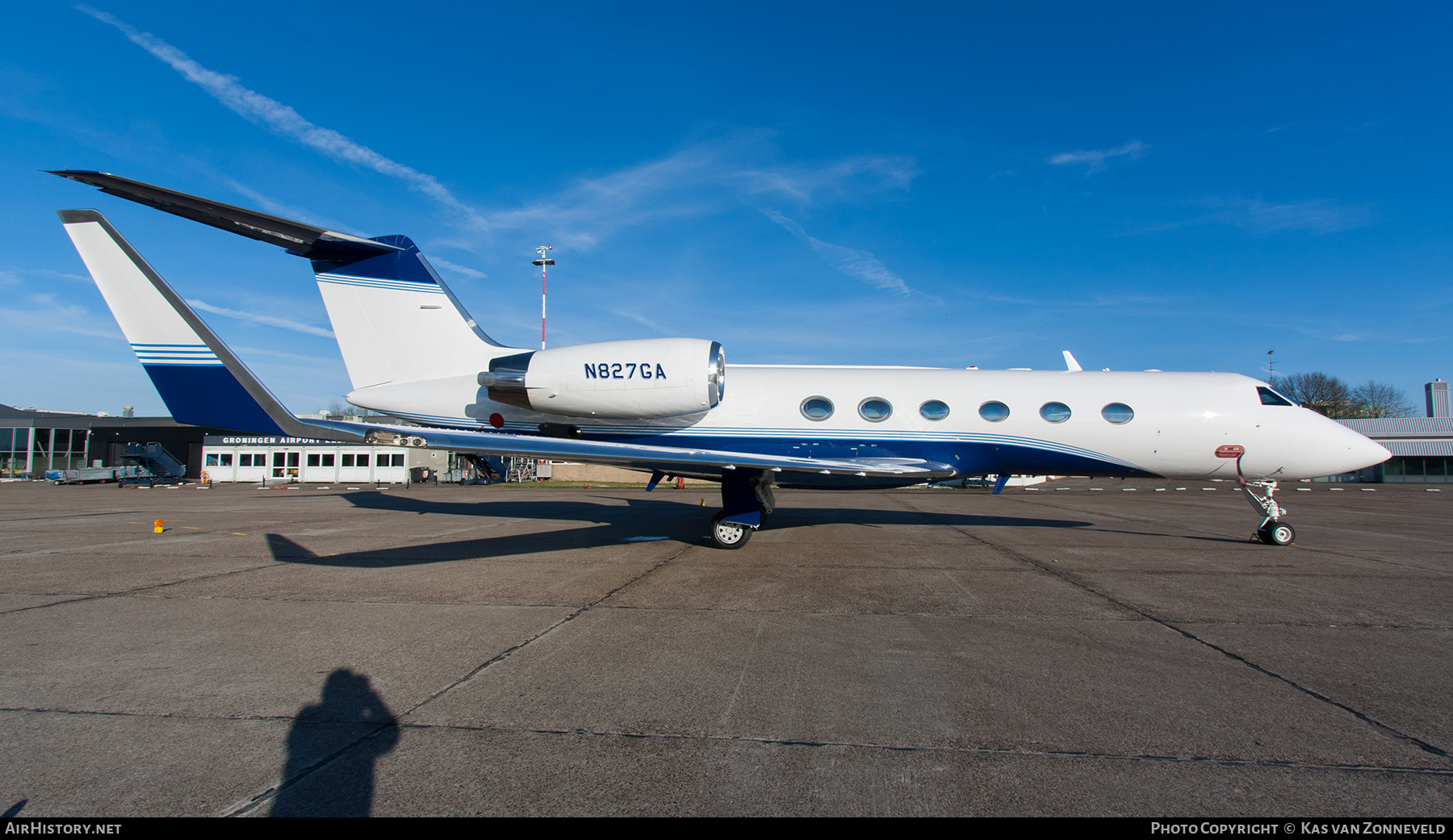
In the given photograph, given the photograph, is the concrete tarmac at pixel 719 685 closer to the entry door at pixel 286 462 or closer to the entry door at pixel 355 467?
the entry door at pixel 355 467

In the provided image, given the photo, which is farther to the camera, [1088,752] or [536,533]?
[536,533]

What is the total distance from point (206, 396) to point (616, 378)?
4.70 m

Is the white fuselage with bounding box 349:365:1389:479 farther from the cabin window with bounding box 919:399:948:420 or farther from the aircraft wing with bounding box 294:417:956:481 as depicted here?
the aircraft wing with bounding box 294:417:956:481

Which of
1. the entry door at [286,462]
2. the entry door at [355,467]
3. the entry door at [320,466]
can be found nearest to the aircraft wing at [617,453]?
the entry door at [355,467]

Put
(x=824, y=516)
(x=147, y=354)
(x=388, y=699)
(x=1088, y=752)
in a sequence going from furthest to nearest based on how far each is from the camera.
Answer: (x=824, y=516) → (x=147, y=354) → (x=388, y=699) → (x=1088, y=752)

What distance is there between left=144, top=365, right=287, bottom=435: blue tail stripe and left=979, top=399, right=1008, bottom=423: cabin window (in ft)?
31.4

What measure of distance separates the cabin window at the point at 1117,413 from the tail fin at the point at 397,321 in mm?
9664

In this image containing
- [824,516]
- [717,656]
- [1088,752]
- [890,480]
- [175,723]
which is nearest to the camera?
[1088,752]

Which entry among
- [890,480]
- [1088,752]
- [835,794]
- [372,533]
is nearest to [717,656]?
[835,794]

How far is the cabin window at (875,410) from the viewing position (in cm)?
1004

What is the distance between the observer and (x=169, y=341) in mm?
7402

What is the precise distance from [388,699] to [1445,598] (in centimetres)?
980

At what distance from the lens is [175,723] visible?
11.0 ft
